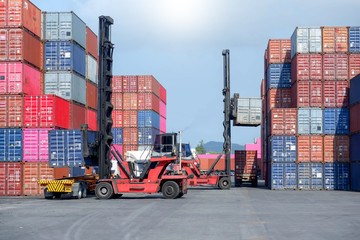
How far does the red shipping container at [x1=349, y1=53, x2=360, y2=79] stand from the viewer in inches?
1599

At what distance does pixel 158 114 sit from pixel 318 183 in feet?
98.5

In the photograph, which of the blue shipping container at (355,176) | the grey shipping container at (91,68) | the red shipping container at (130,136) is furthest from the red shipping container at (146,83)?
the blue shipping container at (355,176)

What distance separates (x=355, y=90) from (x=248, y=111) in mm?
9135

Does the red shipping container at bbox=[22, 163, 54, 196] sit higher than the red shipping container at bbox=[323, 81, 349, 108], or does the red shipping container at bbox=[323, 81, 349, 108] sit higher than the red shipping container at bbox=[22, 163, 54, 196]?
the red shipping container at bbox=[323, 81, 349, 108]

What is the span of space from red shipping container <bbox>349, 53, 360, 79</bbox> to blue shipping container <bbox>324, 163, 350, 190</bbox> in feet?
23.8

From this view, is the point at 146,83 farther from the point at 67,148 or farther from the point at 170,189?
the point at 170,189

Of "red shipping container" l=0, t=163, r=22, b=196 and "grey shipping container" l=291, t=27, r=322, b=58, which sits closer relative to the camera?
"red shipping container" l=0, t=163, r=22, b=196

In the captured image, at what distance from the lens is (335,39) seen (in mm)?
40812

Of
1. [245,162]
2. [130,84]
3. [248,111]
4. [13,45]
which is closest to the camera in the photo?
[13,45]

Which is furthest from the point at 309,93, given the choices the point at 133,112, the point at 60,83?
the point at 133,112

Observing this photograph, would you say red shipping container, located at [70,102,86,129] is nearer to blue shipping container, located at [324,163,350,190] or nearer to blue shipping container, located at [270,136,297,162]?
blue shipping container, located at [270,136,297,162]

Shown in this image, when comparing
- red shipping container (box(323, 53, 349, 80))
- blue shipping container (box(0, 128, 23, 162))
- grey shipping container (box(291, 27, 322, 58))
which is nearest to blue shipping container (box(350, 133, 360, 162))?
red shipping container (box(323, 53, 349, 80))

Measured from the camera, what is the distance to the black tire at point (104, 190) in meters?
29.1

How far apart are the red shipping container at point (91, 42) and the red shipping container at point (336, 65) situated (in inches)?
759
